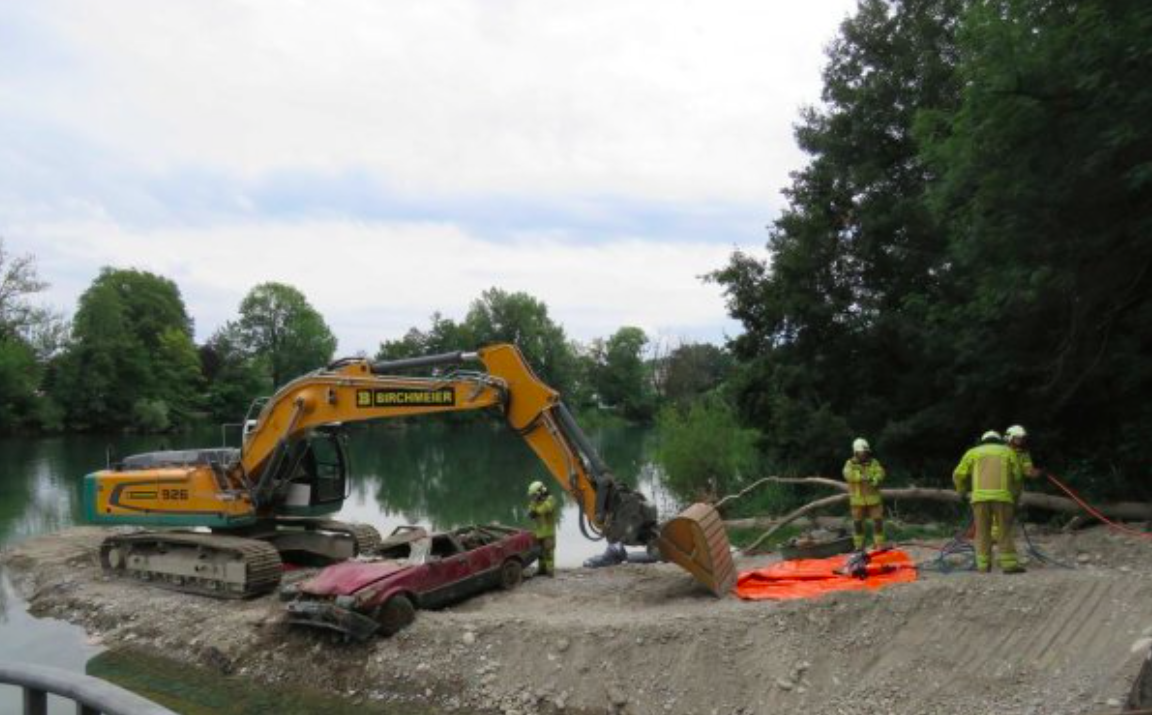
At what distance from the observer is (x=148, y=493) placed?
1398cm

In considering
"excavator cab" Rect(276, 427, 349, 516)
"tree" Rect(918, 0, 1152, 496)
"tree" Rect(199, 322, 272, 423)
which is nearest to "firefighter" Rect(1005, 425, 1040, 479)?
"tree" Rect(918, 0, 1152, 496)

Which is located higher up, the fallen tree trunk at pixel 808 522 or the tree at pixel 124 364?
the tree at pixel 124 364

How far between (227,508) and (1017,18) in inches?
482

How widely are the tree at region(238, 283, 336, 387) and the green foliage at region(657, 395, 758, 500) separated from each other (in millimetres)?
66308

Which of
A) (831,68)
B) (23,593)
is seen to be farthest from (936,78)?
(23,593)

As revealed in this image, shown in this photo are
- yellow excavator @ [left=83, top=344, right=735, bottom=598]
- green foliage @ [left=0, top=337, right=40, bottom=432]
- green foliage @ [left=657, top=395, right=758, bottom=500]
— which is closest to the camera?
yellow excavator @ [left=83, top=344, right=735, bottom=598]

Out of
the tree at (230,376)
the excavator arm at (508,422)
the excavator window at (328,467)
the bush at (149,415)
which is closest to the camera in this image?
the excavator arm at (508,422)

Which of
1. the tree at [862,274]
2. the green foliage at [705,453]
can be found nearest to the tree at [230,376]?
the green foliage at [705,453]

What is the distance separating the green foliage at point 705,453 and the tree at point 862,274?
1.14 m

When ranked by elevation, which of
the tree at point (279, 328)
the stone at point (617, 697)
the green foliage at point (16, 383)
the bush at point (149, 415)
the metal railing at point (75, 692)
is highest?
the tree at point (279, 328)

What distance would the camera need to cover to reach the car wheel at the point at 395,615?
10.1 meters

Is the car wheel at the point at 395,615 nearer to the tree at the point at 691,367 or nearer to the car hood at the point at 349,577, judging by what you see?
the car hood at the point at 349,577

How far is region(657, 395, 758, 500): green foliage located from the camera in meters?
23.6

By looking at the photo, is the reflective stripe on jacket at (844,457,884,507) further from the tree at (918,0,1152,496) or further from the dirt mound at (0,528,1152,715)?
the tree at (918,0,1152,496)
